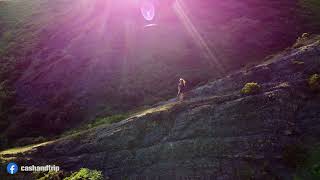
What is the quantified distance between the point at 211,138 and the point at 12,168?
529 inches

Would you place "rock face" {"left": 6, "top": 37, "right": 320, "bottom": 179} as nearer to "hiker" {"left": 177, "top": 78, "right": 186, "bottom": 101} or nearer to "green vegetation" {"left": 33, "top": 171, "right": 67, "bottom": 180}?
"green vegetation" {"left": 33, "top": 171, "right": 67, "bottom": 180}

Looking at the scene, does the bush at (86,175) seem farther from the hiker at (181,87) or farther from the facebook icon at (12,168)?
the hiker at (181,87)

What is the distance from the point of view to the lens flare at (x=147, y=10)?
45719mm

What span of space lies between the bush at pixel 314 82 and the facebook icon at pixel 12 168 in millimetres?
21238

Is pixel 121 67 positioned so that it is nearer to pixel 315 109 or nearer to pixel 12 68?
pixel 12 68

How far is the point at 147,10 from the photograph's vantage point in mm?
47688

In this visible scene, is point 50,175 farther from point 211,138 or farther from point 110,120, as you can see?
point 211,138

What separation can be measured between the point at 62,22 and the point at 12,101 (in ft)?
69.2

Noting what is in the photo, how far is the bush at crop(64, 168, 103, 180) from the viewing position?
2456 centimetres

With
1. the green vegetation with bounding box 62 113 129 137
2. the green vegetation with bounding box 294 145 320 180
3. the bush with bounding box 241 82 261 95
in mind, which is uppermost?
the bush with bounding box 241 82 261 95

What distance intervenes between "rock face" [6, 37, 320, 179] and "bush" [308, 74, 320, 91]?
0.46 metres

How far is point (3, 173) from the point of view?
2647 centimetres

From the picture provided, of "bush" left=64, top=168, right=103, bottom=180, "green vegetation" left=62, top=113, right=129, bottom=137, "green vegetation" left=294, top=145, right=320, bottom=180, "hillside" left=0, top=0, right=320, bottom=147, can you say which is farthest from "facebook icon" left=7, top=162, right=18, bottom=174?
"green vegetation" left=294, top=145, right=320, bottom=180

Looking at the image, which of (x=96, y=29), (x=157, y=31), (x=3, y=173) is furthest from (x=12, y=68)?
(x=3, y=173)
